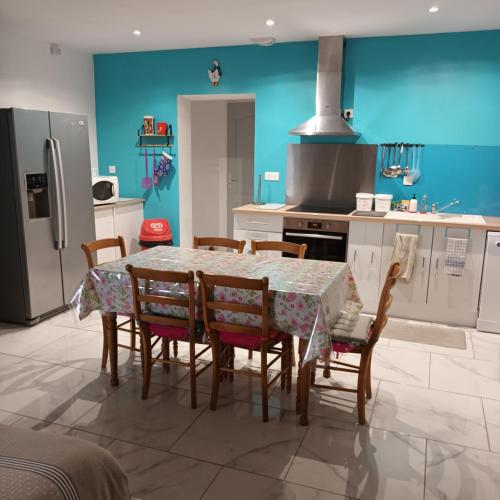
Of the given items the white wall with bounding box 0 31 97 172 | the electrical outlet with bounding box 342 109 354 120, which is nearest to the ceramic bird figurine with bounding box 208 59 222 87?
the electrical outlet with bounding box 342 109 354 120

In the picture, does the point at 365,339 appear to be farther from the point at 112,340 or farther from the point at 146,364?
the point at 112,340

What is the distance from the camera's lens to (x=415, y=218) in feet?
14.1

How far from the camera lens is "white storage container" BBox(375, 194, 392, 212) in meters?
4.68

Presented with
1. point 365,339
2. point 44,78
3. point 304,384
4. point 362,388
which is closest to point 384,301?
point 365,339

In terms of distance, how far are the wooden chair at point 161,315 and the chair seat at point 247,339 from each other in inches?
7.5

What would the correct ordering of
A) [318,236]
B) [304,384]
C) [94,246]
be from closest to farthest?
[304,384], [94,246], [318,236]

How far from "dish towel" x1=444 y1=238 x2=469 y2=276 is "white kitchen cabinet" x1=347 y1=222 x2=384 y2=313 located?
0.56 m

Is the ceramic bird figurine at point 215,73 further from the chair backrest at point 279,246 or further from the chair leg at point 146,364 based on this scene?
the chair leg at point 146,364

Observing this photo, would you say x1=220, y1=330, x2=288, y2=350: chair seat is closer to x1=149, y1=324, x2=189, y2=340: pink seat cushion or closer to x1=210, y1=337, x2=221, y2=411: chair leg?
x1=210, y1=337, x2=221, y2=411: chair leg

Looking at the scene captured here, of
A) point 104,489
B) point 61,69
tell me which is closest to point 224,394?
point 104,489

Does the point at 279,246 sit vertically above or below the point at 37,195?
below

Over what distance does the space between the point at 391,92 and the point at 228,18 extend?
1679mm

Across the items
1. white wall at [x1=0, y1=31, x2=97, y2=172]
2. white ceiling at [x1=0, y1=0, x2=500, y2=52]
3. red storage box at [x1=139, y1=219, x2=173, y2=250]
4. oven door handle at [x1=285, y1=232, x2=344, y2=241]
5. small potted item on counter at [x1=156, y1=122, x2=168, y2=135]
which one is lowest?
red storage box at [x1=139, y1=219, x2=173, y2=250]

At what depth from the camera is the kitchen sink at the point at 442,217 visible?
13.9 ft
